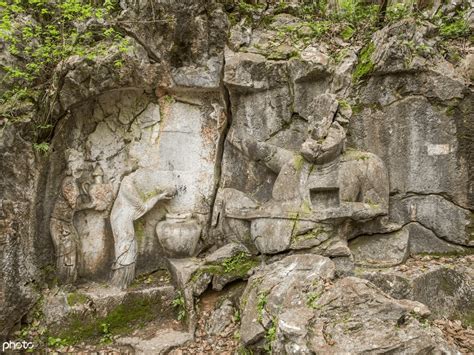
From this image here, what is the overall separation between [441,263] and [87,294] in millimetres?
4816

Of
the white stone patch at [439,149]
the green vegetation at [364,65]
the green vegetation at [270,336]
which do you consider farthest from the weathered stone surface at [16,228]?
the white stone patch at [439,149]

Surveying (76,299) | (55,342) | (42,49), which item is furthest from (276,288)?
(42,49)

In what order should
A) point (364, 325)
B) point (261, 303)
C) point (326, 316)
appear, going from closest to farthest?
1. point (364, 325)
2. point (326, 316)
3. point (261, 303)

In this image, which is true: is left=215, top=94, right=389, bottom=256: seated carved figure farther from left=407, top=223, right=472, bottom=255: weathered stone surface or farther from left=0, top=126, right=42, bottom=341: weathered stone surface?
left=0, top=126, right=42, bottom=341: weathered stone surface

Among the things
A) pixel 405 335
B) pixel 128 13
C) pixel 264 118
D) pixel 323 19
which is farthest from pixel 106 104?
pixel 405 335

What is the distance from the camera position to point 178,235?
237 inches

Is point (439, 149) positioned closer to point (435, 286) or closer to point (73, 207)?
point (435, 286)

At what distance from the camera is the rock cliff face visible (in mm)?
5352

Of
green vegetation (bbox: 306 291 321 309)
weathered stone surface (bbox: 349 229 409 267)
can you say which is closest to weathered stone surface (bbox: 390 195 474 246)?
weathered stone surface (bbox: 349 229 409 267)

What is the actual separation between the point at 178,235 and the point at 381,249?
2.87 meters

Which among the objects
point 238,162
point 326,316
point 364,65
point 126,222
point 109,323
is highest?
point 364,65

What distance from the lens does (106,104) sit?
6312 mm

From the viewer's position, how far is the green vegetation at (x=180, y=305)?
5.54 m

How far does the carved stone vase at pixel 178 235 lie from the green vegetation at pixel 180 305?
0.65 m
